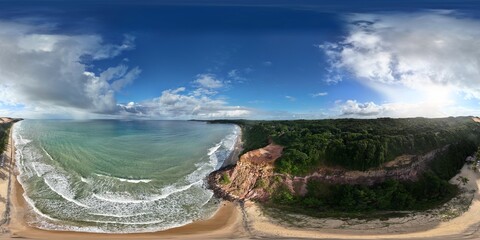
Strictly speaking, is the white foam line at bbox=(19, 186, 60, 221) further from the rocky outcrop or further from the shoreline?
the rocky outcrop

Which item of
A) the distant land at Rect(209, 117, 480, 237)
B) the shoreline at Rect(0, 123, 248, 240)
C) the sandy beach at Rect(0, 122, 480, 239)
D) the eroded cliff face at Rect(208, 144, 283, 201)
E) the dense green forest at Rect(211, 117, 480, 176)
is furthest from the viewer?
the dense green forest at Rect(211, 117, 480, 176)

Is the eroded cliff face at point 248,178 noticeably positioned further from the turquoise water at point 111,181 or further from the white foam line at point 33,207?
the white foam line at point 33,207

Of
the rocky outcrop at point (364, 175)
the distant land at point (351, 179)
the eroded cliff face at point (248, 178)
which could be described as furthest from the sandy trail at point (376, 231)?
the rocky outcrop at point (364, 175)

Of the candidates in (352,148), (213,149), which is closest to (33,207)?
(352,148)

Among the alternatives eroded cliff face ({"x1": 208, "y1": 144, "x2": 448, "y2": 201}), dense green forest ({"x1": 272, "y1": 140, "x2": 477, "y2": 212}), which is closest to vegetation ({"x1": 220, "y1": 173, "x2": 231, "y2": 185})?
eroded cliff face ({"x1": 208, "y1": 144, "x2": 448, "y2": 201})

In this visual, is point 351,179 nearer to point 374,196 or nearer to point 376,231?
point 374,196

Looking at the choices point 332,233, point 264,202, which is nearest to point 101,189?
point 264,202
